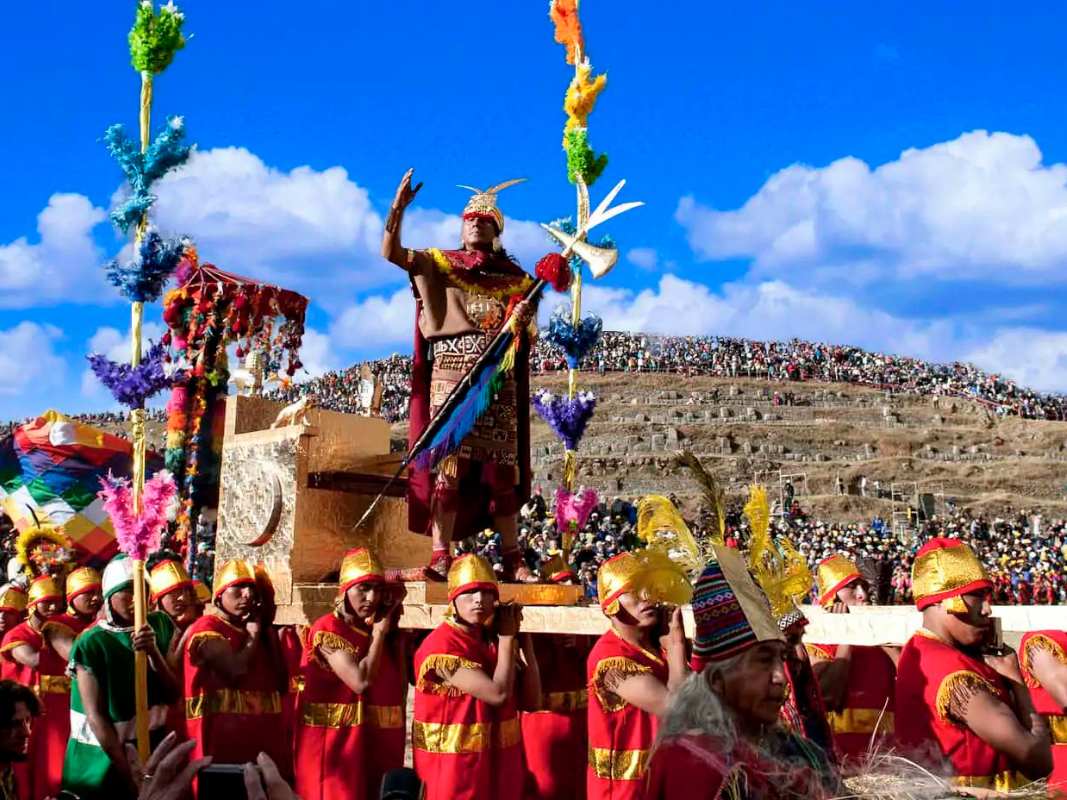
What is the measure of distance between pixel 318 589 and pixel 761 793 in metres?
5.05

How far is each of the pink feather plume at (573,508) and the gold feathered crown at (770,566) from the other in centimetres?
432

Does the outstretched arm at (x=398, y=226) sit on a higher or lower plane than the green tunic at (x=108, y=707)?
higher

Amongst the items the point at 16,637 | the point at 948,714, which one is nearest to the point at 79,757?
the point at 16,637

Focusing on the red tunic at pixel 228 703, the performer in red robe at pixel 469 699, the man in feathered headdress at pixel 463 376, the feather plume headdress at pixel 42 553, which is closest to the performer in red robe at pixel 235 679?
the red tunic at pixel 228 703

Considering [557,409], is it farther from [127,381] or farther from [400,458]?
[127,381]

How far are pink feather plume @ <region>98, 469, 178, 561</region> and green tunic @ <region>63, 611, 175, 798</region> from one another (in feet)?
1.48

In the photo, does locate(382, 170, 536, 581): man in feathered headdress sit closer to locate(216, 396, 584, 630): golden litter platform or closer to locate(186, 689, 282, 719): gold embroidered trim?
locate(216, 396, 584, 630): golden litter platform

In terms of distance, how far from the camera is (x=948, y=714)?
3.72m

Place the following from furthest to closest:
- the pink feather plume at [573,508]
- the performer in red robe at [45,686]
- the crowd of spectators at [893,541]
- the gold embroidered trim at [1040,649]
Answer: the crowd of spectators at [893,541] < the pink feather plume at [573,508] < the performer in red robe at [45,686] < the gold embroidered trim at [1040,649]

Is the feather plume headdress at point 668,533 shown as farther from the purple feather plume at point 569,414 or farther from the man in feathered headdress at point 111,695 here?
the purple feather plume at point 569,414

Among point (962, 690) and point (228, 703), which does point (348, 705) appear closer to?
point (228, 703)

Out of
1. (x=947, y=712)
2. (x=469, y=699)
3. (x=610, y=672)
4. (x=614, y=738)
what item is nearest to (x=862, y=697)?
(x=614, y=738)

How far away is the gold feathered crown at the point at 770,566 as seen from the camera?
341 centimetres

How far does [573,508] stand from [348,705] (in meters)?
2.68
